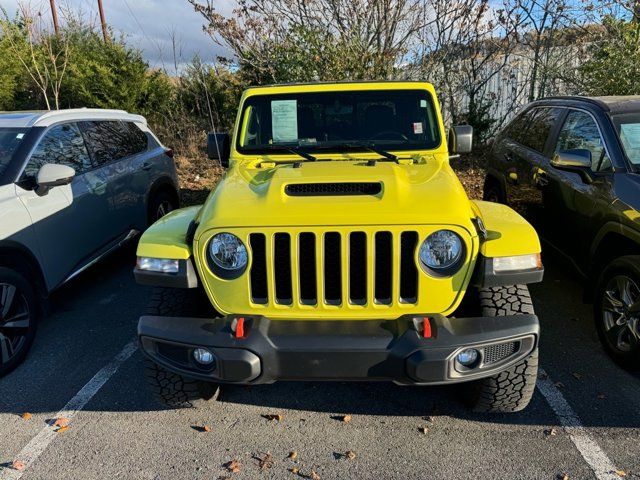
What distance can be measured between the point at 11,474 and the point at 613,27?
10259 mm

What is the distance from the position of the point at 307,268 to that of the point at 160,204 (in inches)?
164

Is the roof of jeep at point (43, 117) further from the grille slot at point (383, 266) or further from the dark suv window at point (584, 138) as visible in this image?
the dark suv window at point (584, 138)

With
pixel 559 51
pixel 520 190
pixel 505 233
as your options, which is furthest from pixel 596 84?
pixel 505 233

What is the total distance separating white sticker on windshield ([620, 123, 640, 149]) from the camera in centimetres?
367

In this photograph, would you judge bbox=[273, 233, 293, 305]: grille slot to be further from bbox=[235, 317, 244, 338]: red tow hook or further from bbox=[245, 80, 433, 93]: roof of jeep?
bbox=[245, 80, 433, 93]: roof of jeep

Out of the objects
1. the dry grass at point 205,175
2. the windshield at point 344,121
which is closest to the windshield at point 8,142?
the windshield at point 344,121

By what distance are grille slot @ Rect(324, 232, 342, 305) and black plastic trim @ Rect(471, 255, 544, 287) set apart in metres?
0.70

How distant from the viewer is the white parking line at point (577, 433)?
256 centimetres

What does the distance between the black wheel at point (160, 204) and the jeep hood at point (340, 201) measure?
308 centimetres

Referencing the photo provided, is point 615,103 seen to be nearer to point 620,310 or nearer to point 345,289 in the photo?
point 620,310

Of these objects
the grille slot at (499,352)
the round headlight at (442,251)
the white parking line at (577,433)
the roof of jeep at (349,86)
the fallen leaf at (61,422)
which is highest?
the roof of jeep at (349,86)

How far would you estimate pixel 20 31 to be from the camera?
11.3 meters

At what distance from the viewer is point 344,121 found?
12.5 feet

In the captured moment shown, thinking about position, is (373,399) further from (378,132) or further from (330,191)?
(378,132)
